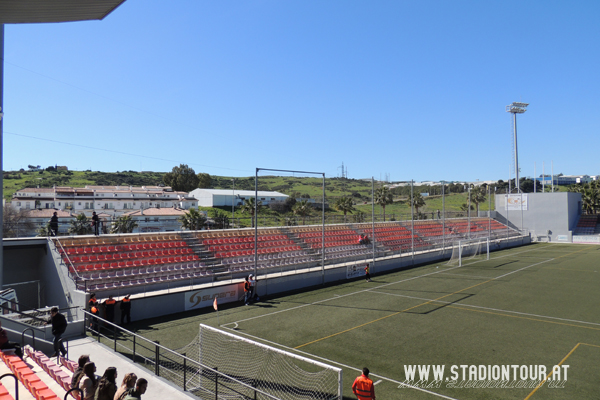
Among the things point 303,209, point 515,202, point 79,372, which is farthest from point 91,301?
point 515,202

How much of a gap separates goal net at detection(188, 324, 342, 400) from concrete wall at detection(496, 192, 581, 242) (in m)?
63.2

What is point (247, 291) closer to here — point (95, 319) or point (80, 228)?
point (95, 319)

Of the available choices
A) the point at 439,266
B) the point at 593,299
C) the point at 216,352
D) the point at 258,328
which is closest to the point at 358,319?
the point at 258,328

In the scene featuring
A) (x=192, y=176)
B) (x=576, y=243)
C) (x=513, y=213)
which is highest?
(x=192, y=176)

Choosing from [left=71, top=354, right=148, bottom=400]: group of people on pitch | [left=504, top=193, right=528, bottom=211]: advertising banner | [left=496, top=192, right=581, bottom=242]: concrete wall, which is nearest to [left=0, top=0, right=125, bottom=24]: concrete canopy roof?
[left=71, top=354, right=148, bottom=400]: group of people on pitch

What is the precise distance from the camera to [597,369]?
40.0 feet

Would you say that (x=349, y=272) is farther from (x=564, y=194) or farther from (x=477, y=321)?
(x=564, y=194)

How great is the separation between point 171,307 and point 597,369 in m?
17.8

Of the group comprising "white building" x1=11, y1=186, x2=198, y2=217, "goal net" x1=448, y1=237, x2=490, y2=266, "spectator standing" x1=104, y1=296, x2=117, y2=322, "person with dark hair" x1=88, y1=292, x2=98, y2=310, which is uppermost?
"white building" x1=11, y1=186, x2=198, y2=217

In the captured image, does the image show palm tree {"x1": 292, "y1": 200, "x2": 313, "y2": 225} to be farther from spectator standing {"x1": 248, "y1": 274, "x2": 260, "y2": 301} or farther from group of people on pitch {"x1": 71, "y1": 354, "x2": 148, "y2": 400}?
group of people on pitch {"x1": 71, "y1": 354, "x2": 148, "y2": 400}

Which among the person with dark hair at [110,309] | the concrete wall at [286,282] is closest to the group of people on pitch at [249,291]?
the concrete wall at [286,282]

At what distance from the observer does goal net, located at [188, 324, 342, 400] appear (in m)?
10.5

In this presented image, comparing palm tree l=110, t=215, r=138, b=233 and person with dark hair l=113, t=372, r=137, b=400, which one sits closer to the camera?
person with dark hair l=113, t=372, r=137, b=400

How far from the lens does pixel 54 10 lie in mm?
11906
